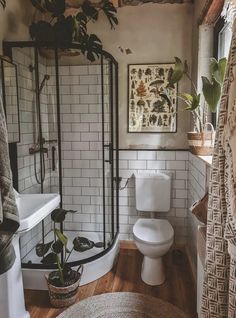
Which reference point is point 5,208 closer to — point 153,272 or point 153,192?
point 153,272

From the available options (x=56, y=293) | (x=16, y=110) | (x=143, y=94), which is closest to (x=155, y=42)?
(x=143, y=94)

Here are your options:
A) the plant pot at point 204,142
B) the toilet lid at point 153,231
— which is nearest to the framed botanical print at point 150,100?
the plant pot at point 204,142

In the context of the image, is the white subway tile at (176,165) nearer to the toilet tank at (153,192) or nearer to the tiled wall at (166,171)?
the tiled wall at (166,171)

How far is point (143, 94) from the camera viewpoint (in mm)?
2664

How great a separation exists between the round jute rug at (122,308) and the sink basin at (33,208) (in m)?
0.75

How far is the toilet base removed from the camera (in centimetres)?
218

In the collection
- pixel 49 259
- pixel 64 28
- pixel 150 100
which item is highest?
pixel 64 28

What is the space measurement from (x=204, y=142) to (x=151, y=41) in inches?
50.9

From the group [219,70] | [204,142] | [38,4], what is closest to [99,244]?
[204,142]

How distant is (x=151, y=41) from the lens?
260 cm

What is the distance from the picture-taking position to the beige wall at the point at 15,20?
81.0 inches

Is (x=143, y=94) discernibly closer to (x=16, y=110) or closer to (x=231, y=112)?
(x=16, y=110)

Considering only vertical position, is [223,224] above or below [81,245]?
above

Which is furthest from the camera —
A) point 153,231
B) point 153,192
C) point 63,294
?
point 153,192
